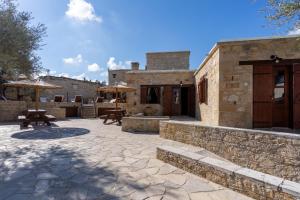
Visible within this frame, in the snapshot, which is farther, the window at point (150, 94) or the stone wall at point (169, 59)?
the stone wall at point (169, 59)

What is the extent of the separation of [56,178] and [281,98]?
7457mm

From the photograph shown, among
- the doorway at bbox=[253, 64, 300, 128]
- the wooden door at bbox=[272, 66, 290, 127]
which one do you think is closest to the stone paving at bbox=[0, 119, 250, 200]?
the doorway at bbox=[253, 64, 300, 128]

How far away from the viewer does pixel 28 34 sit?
697cm

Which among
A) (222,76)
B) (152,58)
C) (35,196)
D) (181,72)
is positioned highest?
(152,58)

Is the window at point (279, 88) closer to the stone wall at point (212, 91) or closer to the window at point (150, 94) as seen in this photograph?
the stone wall at point (212, 91)

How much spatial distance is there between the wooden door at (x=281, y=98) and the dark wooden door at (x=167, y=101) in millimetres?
6784

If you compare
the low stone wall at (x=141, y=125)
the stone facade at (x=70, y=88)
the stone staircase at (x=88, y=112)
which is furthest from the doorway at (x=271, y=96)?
the stone facade at (x=70, y=88)

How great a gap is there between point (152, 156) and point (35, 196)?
268 cm

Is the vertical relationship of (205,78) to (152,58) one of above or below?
below

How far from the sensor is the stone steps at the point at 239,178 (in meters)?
2.86

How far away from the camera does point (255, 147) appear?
18.0 feet

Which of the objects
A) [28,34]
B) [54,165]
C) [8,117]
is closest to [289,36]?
[54,165]

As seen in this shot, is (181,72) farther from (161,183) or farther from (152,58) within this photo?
(161,183)

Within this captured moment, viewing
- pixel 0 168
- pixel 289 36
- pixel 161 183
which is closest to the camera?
pixel 161 183
